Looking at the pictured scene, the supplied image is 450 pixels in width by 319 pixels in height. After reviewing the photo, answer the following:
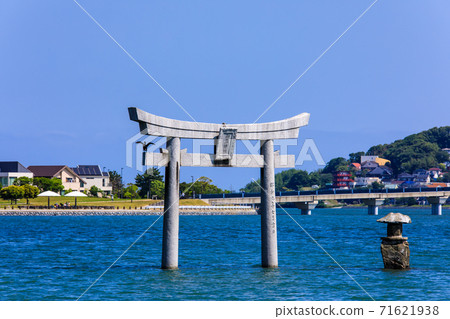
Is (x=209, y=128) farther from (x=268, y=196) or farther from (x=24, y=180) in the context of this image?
(x=24, y=180)

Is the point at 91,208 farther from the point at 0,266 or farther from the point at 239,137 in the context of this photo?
the point at 239,137

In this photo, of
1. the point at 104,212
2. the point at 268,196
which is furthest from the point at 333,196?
the point at 268,196

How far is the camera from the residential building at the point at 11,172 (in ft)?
486

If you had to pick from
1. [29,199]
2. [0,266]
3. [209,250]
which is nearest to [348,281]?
[0,266]

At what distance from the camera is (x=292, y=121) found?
82.5ft

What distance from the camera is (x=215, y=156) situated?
958 inches

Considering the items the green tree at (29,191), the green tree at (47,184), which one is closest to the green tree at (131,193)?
the green tree at (47,184)

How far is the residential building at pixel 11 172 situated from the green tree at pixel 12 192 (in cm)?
1857

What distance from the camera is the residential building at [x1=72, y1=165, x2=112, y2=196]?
187500 mm

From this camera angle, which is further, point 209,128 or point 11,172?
point 11,172

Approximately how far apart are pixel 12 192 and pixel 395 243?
360 ft

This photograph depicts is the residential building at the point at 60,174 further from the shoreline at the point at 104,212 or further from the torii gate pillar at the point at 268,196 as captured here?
the torii gate pillar at the point at 268,196

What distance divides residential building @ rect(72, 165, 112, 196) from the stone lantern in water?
6360 inches
